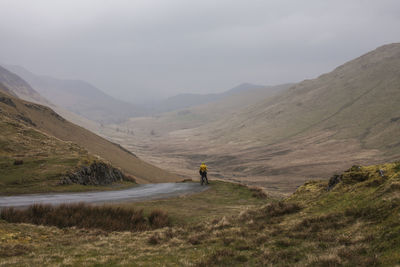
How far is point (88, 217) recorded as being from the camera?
17.6m

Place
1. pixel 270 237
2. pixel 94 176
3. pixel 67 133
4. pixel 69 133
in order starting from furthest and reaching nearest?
pixel 69 133 < pixel 67 133 < pixel 94 176 < pixel 270 237

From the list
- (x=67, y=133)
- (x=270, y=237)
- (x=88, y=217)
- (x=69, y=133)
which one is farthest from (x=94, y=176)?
(x=69, y=133)

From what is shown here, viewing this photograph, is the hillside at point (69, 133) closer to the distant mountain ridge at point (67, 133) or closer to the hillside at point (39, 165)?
the distant mountain ridge at point (67, 133)

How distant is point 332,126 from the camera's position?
602 ft

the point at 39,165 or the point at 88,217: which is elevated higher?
the point at 39,165

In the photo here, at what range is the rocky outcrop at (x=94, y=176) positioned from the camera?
2956 cm

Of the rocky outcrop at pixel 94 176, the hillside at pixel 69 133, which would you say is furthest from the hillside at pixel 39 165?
the hillside at pixel 69 133

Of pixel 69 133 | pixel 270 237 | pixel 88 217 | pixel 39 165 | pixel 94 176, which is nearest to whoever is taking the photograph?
pixel 270 237

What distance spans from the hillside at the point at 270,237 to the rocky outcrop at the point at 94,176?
1277cm

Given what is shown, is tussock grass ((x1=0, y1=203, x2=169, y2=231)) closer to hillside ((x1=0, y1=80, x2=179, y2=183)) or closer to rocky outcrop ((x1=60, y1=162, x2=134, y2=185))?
rocky outcrop ((x1=60, y1=162, x2=134, y2=185))

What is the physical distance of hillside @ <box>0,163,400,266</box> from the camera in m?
9.17

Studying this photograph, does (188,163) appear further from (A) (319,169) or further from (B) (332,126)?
(B) (332,126)

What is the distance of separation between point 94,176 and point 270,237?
25.4m

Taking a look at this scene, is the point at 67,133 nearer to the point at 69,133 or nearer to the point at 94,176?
the point at 69,133
